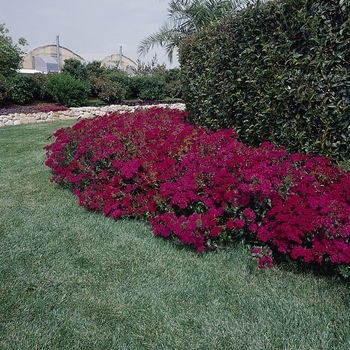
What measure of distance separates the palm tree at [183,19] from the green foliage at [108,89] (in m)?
2.02

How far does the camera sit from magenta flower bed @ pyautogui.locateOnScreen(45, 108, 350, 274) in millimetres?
2426

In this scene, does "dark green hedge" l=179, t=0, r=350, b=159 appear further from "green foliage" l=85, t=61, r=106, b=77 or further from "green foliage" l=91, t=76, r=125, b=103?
"green foliage" l=85, t=61, r=106, b=77

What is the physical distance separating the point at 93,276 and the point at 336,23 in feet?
9.69

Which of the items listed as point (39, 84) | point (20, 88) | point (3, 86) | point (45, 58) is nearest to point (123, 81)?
point (39, 84)

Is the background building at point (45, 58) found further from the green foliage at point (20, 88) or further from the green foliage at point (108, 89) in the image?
the green foliage at point (20, 88)

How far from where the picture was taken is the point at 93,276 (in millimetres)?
2514

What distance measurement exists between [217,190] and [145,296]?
3.60ft

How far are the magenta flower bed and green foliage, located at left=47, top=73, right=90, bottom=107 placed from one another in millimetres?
9745

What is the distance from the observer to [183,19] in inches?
529

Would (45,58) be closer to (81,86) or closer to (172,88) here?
(172,88)

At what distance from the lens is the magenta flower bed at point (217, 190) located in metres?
2.43

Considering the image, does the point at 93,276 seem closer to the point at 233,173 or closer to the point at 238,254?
the point at 238,254

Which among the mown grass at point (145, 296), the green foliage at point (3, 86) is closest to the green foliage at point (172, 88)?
the green foliage at point (3, 86)

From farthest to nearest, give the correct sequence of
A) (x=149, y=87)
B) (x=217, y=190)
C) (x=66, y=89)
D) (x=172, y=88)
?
(x=172, y=88), (x=149, y=87), (x=66, y=89), (x=217, y=190)
